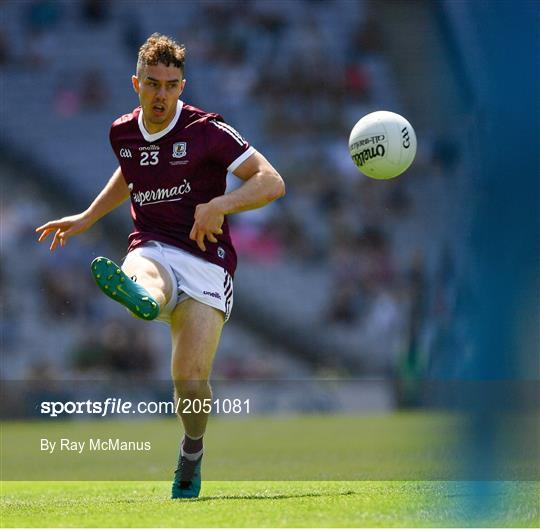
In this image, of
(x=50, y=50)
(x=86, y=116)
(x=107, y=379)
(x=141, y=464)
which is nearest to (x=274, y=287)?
(x=107, y=379)

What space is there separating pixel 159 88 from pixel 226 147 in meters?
0.53

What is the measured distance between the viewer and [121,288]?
589 centimetres

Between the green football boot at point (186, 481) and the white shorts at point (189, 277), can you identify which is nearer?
the green football boot at point (186, 481)

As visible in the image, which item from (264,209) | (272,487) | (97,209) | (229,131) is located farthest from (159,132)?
(264,209)

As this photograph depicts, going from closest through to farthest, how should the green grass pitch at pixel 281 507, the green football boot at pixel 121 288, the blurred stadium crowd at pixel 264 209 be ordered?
the green grass pitch at pixel 281 507 < the green football boot at pixel 121 288 < the blurred stadium crowd at pixel 264 209

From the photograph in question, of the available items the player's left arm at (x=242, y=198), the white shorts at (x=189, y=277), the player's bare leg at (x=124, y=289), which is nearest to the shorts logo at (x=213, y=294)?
the white shorts at (x=189, y=277)

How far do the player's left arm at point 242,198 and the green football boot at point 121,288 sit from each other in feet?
1.39

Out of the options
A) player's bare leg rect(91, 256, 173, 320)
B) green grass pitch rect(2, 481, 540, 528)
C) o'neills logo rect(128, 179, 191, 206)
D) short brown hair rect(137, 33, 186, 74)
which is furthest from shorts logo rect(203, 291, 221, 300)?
short brown hair rect(137, 33, 186, 74)

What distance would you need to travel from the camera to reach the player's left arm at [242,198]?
6020mm

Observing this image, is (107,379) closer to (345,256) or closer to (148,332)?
(148,332)

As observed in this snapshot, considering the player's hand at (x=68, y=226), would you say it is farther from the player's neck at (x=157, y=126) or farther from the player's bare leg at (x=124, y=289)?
the player's bare leg at (x=124, y=289)

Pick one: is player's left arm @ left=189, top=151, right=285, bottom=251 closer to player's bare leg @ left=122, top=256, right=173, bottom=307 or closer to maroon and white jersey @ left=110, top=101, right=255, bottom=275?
maroon and white jersey @ left=110, top=101, right=255, bottom=275

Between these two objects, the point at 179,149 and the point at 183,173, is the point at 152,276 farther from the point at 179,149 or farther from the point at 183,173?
the point at 179,149

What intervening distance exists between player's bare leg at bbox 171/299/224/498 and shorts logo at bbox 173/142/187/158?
0.91m
